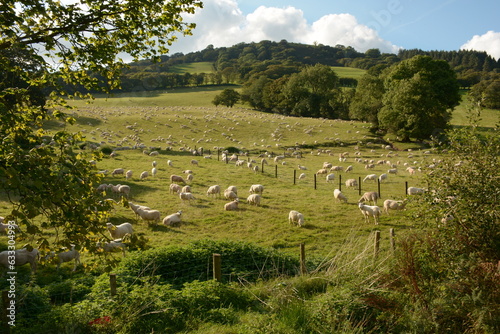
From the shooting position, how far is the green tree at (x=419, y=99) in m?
47.5

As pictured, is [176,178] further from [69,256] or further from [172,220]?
[69,256]

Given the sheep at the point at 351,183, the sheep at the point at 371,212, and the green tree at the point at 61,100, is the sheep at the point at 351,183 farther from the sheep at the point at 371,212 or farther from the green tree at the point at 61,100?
the green tree at the point at 61,100

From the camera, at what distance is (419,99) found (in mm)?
47156

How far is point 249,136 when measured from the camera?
55.8 m

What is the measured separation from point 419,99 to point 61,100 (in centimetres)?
5110

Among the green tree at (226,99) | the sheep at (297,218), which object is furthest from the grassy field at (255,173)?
the green tree at (226,99)

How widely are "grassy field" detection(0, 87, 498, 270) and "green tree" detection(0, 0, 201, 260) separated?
1904mm

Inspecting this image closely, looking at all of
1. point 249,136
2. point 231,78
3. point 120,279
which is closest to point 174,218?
point 120,279

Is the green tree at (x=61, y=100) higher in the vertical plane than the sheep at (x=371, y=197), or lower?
higher

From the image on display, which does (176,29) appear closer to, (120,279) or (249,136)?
(120,279)

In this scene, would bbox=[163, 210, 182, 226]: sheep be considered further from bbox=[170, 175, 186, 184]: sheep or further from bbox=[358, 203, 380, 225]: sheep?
bbox=[358, 203, 380, 225]: sheep

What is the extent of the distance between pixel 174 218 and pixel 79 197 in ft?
36.8

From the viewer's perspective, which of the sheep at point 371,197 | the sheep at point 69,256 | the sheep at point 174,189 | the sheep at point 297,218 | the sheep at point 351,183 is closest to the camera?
Result: the sheep at point 69,256

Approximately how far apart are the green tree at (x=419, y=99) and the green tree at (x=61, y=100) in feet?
158
